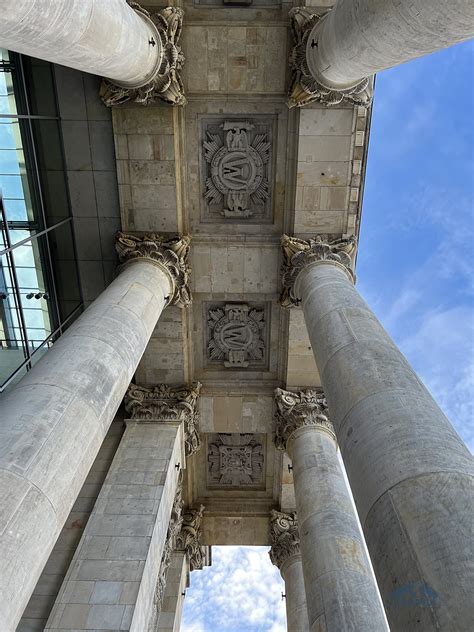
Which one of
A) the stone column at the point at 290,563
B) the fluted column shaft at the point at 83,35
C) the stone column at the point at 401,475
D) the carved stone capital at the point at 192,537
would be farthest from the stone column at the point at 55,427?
the stone column at the point at 290,563

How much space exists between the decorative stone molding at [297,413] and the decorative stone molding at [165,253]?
19.3ft

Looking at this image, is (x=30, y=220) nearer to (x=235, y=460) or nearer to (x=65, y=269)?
(x=65, y=269)

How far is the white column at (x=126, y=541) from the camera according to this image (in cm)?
1264

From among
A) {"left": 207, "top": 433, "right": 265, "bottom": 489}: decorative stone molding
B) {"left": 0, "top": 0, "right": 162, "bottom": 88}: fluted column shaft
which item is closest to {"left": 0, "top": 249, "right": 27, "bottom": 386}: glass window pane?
{"left": 0, "top": 0, "right": 162, "bottom": 88}: fluted column shaft

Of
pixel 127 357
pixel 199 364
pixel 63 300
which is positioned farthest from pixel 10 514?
pixel 199 364

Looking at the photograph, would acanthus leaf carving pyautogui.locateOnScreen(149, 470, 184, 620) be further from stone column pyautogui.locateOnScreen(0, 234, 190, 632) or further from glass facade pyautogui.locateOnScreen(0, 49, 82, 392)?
stone column pyautogui.locateOnScreen(0, 234, 190, 632)

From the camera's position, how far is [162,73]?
50.0ft

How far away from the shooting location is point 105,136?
56.4 feet

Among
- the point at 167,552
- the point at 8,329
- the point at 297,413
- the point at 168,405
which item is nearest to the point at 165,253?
the point at 8,329

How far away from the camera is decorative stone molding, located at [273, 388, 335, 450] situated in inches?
765

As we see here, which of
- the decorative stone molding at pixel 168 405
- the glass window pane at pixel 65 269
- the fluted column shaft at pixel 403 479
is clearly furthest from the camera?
the decorative stone molding at pixel 168 405

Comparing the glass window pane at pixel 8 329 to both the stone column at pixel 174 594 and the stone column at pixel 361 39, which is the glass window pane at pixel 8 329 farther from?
the stone column at pixel 174 594

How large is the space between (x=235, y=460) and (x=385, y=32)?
737 inches

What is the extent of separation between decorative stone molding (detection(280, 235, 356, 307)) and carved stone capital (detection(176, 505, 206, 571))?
11554 mm
